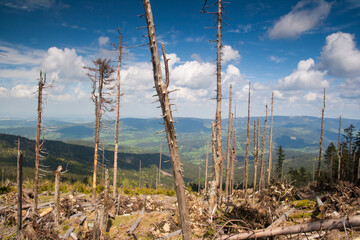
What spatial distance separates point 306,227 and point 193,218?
574cm

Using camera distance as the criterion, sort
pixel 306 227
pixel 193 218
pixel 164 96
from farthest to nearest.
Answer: pixel 193 218
pixel 306 227
pixel 164 96

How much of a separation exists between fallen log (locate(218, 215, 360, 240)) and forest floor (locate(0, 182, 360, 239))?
95 mm

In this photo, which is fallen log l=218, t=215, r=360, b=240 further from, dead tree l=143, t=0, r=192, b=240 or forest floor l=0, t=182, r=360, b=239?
dead tree l=143, t=0, r=192, b=240

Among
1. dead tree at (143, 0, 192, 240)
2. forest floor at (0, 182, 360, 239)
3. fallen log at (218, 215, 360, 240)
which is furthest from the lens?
forest floor at (0, 182, 360, 239)

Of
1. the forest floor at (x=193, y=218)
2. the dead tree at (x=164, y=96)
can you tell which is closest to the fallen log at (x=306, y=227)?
the forest floor at (x=193, y=218)

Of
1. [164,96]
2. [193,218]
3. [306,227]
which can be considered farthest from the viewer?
[193,218]

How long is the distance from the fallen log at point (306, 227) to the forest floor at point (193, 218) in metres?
0.09

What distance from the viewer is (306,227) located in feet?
12.4

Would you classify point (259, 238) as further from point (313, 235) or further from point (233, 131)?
point (233, 131)

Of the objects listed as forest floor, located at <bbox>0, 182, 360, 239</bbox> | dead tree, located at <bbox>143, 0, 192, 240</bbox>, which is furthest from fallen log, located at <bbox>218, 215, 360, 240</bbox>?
dead tree, located at <bbox>143, 0, 192, 240</bbox>

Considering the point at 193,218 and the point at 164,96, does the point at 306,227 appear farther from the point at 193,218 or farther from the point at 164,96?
the point at 193,218

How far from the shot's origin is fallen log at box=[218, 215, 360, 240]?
3537 millimetres

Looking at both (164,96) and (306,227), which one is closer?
A: (164,96)

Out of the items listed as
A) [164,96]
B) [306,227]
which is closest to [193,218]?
[306,227]
